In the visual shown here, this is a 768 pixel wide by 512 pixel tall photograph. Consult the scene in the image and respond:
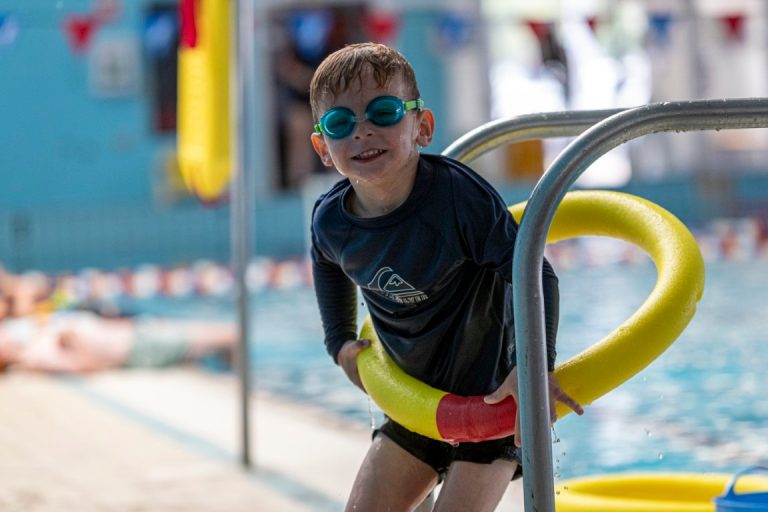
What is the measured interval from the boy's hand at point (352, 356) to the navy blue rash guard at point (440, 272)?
58mm

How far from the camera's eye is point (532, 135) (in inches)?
101

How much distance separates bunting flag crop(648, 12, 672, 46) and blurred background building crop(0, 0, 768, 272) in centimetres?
4

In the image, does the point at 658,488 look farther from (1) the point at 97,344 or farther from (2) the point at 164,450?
(1) the point at 97,344

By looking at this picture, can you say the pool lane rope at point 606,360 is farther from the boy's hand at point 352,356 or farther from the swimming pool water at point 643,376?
the swimming pool water at point 643,376

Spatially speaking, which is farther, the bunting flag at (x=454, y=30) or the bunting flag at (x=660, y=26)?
the bunting flag at (x=454, y=30)

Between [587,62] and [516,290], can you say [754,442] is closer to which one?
[516,290]

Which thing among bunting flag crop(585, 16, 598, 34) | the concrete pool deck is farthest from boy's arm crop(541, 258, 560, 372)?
bunting flag crop(585, 16, 598, 34)

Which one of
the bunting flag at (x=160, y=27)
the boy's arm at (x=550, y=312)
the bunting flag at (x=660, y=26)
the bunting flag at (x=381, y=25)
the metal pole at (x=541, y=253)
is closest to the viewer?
the metal pole at (x=541, y=253)

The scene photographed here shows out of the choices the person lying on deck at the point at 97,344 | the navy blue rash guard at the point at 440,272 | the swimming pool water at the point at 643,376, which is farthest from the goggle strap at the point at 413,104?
the person lying on deck at the point at 97,344

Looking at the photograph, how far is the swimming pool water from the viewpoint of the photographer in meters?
5.29

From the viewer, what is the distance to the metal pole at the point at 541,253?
190 cm

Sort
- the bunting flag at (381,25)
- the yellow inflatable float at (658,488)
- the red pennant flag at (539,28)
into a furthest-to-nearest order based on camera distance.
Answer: the red pennant flag at (539,28) → the bunting flag at (381,25) → the yellow inflatable float at (658,488)

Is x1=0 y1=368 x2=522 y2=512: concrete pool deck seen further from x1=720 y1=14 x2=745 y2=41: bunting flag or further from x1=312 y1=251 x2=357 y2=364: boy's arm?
x1=720 y1=14 x2=745 y2=41: bunting flag

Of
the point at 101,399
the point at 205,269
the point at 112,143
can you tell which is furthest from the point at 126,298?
the point at 101,399
